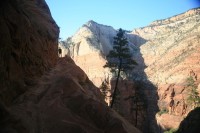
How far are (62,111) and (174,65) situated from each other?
8977cm

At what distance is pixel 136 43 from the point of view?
543 feet

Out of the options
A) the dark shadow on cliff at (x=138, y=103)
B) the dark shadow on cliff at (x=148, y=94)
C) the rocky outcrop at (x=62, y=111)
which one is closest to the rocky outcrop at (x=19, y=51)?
the rocky outcrop at (x=62, y=111)

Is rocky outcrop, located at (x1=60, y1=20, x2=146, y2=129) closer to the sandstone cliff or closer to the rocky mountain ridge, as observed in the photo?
the rocky mountain ridge

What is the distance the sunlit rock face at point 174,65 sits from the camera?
292 feet

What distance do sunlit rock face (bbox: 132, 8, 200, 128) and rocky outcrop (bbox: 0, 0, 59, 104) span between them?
6189 cm

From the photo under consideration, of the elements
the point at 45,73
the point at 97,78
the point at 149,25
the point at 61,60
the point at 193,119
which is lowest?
the point at 193,119

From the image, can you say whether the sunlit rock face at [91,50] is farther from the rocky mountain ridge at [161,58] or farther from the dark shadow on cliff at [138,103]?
the dark shadow on cliff at [138,103]

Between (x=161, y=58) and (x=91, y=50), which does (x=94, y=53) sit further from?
(x=161, y=58)

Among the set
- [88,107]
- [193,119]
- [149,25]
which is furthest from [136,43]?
[88,107]

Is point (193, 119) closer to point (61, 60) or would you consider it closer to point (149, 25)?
point (61, 60)

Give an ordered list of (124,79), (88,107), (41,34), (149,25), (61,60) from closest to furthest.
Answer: (88,107) < (41,34) < (61,60) < (124,79) < (149,25)

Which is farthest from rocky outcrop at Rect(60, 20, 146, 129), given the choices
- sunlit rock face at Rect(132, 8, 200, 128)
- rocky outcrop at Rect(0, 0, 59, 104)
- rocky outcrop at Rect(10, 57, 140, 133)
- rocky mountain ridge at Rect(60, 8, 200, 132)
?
rocky outcrop at Rect(10, 57, 140, 133)

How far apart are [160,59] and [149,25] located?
64.6 m

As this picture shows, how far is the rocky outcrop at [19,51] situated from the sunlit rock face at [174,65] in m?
61.9
